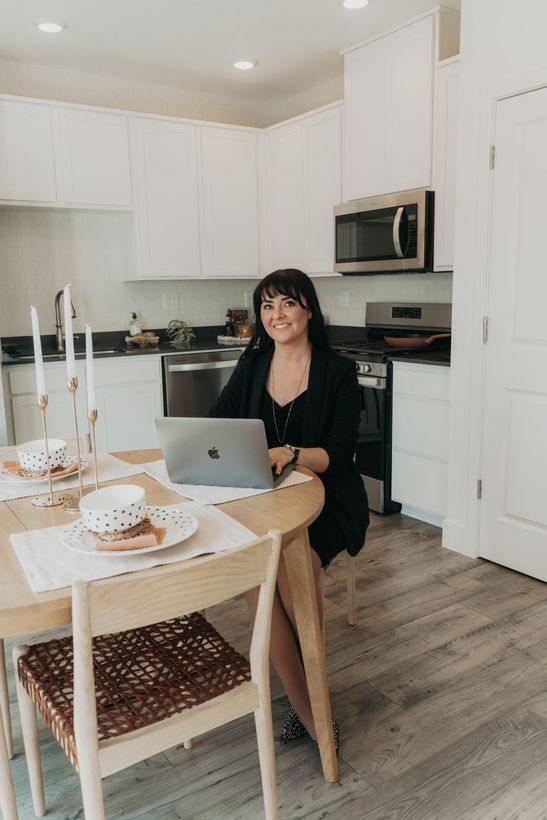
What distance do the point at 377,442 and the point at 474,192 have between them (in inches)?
54.3

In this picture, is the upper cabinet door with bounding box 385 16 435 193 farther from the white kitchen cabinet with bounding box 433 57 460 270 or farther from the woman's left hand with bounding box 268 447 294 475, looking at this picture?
the woman's left hand with bounding box 268 447 294 475

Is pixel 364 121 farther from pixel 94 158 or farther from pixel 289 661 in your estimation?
pixel 289 661

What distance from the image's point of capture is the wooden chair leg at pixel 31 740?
1.44m

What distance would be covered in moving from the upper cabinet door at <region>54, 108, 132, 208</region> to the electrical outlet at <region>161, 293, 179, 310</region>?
791mm

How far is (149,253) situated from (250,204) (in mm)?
862

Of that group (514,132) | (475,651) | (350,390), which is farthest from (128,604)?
(514,132)

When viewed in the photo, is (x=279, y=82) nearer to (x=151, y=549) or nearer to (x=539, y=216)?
(x=539, y=216)

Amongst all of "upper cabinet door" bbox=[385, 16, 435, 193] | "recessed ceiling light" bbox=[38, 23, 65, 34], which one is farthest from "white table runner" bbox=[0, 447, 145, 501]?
"recessed ceiling light" bbox=[38, 23, 65, 34]

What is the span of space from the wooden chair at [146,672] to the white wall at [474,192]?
72.5 inches

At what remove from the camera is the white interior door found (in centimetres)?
262

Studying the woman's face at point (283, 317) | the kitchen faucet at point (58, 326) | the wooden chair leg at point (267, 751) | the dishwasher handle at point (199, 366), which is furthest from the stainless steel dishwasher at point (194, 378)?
the wooden chair leg at point (267, 751)

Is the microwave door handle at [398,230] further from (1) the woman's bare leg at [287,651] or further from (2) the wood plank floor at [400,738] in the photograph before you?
(1) the woman's bare leg at [287,651]

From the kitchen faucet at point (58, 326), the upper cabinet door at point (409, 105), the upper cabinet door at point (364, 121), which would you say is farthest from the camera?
the kitchen faucet at point (58, 326)

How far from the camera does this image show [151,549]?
1261 millimetres
